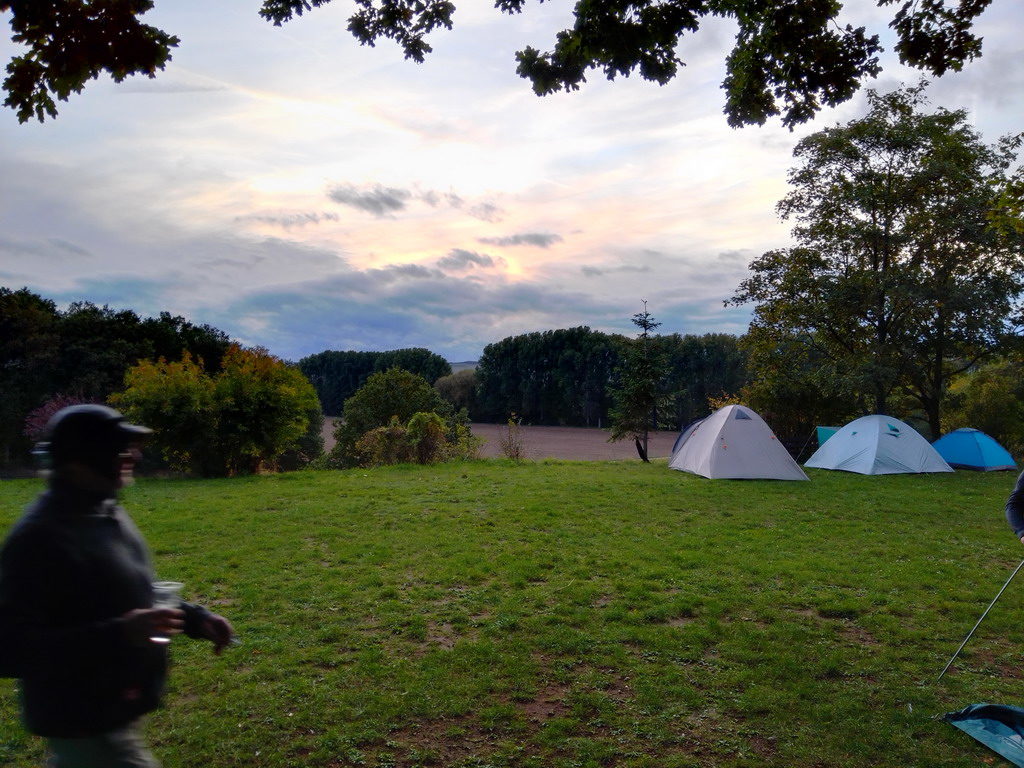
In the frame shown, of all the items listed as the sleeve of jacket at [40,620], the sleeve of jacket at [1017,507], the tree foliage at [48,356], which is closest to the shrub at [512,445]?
the tree foliage at [48,356]

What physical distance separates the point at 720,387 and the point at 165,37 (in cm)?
3304

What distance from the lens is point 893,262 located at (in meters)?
21.3

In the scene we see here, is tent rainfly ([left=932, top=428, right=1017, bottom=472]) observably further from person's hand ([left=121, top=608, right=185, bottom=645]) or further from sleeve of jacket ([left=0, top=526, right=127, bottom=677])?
sleeve of jacket ([left=0, top=526, right=127, bottom=677])

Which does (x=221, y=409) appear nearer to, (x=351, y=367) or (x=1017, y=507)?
(x=1017, y=507)

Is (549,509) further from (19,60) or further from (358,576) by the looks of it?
(19,60)

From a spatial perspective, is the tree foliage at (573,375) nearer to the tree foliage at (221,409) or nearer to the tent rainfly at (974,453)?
the tent rainfly at (974,453)

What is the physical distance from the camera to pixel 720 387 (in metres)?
34.3

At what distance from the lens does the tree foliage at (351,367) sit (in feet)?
149

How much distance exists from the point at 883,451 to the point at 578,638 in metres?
13.9

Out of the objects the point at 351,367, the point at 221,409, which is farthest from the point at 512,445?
the point at 351,367

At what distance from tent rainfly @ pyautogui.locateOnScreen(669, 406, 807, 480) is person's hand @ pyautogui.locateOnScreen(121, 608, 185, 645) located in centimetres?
1375

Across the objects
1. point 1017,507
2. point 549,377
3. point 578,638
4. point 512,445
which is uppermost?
point 549,377

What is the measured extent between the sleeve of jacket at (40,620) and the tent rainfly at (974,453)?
2021 centimetres

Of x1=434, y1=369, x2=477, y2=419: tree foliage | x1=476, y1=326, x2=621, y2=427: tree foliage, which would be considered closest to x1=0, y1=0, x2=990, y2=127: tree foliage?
x1=476, y1=326, x2=621, y2=427: tree foliage
